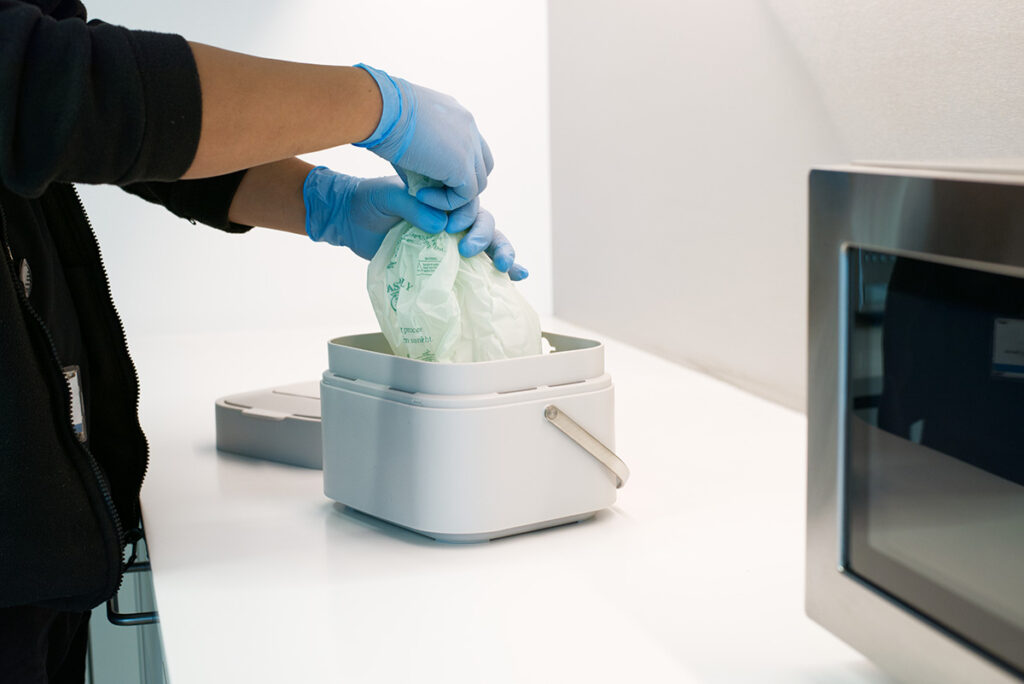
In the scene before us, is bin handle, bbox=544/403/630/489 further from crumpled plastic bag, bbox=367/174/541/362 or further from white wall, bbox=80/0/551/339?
white wall, bbox=80/0/551/339

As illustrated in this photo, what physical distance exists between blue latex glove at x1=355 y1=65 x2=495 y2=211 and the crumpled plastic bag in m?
0.03

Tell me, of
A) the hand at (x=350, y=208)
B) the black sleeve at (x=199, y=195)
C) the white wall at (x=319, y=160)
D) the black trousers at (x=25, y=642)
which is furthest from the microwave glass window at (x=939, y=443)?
the white wall at (x=319, y=160)

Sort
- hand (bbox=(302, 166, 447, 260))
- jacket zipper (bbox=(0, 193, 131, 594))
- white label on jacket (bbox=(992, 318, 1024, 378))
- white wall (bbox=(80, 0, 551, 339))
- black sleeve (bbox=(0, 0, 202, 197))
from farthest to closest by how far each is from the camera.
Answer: white wall (bbox=(80, 0, 551, 339)) < hand (bbox=(302, 166, 447, 260)) < jacket zipper (bbox=(0, 193, 131, 594)) < black sleeve (bbox=(0, 0, 202, 197)) < white label on jacket (bbox=(992, 318, 1024, 378))

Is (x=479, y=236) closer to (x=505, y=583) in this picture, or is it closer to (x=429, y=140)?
(x=429, y=140)

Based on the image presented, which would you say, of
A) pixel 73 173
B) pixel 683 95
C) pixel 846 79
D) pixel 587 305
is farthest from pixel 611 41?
pixel 73 173

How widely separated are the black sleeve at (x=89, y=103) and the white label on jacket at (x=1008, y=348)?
0.55m

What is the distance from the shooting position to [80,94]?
666 millimetres

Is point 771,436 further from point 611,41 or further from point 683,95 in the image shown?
point 611,41

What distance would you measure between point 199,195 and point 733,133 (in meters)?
0.87

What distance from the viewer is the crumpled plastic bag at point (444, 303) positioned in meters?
0.96

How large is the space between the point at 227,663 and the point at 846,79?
1.03 m

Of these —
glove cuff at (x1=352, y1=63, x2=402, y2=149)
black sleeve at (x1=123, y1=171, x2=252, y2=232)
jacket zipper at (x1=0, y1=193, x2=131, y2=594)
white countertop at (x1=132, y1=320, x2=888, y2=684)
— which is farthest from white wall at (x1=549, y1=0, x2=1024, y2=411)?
jacket zipper at (x1=0, y1=193, x2=131, y2=594)

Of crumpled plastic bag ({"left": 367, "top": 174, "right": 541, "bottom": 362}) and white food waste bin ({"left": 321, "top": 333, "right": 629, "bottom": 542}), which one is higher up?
crumpled plastic bag ({"left": 367, "top": 174, "right": 541, "bottom": 362})

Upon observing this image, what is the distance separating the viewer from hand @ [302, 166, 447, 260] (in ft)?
3.66
